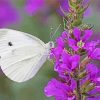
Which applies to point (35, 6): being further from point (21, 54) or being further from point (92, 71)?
point (92, 71)

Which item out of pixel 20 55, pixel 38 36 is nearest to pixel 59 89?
pixel 20 55

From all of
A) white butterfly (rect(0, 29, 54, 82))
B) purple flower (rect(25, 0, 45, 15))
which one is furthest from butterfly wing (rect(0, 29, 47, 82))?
purple flower (rect(25, 0, 45, 15))

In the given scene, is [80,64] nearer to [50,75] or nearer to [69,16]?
[69,16]

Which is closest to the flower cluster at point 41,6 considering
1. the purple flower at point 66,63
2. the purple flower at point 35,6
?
the purple flower at point 35,6

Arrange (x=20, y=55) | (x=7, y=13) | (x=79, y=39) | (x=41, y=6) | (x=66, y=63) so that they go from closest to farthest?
(x=66, y=63), (x=79, y=39), (x=20, y=55), (x=41, y=6), (x=7, y=13)

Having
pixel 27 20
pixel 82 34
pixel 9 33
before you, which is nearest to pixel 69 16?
pixel 82 34

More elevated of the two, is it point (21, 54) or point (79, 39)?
point (21, 54)

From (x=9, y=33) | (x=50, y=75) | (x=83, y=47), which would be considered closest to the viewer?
(x=83, y=47)
